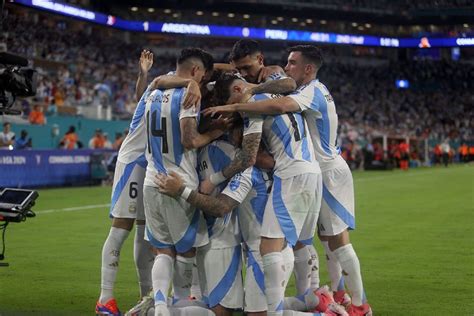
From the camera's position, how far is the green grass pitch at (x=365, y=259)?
8.53 m

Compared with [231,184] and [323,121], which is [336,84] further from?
[231,184]

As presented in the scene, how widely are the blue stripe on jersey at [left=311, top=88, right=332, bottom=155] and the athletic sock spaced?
6.01ft

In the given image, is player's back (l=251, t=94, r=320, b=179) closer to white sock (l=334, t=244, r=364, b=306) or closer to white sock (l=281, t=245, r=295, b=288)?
white sock (l=281, t=245, r=295, b=288)

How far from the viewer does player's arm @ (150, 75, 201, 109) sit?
267 inches

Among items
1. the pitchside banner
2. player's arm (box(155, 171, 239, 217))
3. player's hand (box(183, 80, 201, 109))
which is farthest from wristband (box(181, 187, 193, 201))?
the pitchside banner

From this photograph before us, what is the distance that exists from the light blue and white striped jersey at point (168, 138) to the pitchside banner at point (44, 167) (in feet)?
50.6

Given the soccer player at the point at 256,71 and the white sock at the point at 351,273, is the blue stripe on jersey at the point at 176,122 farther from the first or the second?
the white sock at the point at 351,273

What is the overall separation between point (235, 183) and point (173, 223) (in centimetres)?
62

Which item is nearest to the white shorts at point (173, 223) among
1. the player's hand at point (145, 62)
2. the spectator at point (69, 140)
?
the player's hand at point (145, 62)

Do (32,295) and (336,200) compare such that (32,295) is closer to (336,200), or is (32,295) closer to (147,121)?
(147,121)

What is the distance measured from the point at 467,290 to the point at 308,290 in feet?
7.71

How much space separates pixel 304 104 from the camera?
23.4 feet

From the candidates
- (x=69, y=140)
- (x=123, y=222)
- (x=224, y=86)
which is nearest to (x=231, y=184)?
(x=224, y=86)

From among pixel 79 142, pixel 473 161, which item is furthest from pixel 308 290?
pixel 473 161
